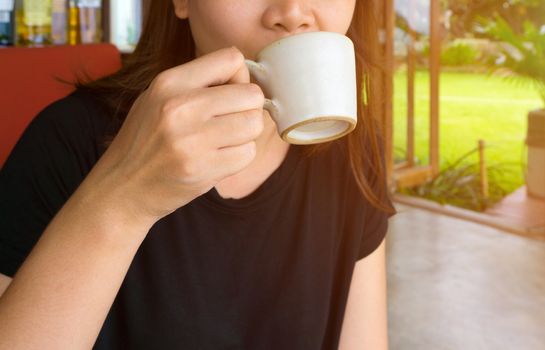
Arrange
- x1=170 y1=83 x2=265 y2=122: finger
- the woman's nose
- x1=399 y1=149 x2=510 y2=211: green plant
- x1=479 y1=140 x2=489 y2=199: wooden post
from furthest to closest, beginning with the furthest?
x1=479 y1=140 x2=489 y2=199: wooden post → x1=399 y1=149 x2=510 y2=211: green plant → the woman's nose → x1=170 y1=83 x2=265 y2=122: finger

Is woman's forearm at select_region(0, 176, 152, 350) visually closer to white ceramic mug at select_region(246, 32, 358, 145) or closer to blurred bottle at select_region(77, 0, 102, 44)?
white ceramic mug at select_region(246, 32, 358, 145)

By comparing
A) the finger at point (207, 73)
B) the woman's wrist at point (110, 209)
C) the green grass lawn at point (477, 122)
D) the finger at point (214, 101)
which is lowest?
the green grass lawn at point (477, 122)

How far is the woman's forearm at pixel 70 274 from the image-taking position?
23.1 inches

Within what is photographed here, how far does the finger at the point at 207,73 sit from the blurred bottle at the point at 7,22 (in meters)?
3.11

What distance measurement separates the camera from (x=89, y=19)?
3395mm

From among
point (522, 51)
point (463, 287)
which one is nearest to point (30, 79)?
point (463, 287)

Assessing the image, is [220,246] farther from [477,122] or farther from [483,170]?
[477,122]

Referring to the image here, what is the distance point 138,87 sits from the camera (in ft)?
3.03

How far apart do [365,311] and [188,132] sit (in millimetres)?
578

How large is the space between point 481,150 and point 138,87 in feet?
14.4

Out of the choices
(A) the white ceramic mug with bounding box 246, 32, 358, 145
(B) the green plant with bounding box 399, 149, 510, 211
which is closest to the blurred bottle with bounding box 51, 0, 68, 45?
(B) the green plant with bounding box 399, 149, 510, 211

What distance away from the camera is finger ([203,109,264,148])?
1.81ft

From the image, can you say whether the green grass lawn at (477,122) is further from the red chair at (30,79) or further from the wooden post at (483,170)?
the red chair at (30,79)

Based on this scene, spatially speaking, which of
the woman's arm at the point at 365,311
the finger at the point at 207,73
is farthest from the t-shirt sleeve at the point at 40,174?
the woman's arm at the point at 365,311
